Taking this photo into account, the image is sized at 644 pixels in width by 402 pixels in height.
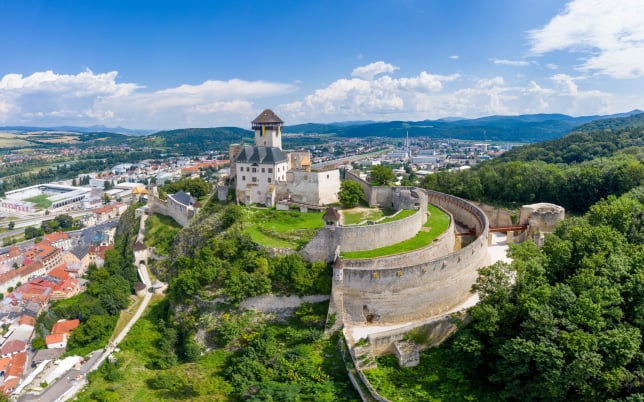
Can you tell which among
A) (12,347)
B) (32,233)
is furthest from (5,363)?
(32,233)

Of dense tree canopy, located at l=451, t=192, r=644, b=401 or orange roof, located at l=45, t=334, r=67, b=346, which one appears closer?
dense tree canopy, located at l=451, t=192, r=644, b=401

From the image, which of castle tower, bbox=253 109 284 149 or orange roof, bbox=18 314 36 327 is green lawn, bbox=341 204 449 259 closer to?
castle tower, bbox=253 109 284 149

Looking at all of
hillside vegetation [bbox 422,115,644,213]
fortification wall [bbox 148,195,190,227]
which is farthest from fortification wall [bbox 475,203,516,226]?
fortification wall [bbox 148,195,190,227]

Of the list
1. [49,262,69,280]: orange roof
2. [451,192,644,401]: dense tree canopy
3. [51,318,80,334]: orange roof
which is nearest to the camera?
[451,192,644,401]: dense tree canopy

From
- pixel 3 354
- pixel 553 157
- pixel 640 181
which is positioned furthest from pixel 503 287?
pixel 553 157

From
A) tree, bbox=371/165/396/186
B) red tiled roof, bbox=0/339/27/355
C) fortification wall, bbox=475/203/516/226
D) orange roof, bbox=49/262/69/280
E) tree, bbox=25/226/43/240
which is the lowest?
red tiled roof, bbox=0/339/27/355

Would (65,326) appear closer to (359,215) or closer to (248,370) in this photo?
(248,370)

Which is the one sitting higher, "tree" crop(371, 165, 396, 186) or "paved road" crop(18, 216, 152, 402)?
"tree" crop(371, 165, 396, 186)
